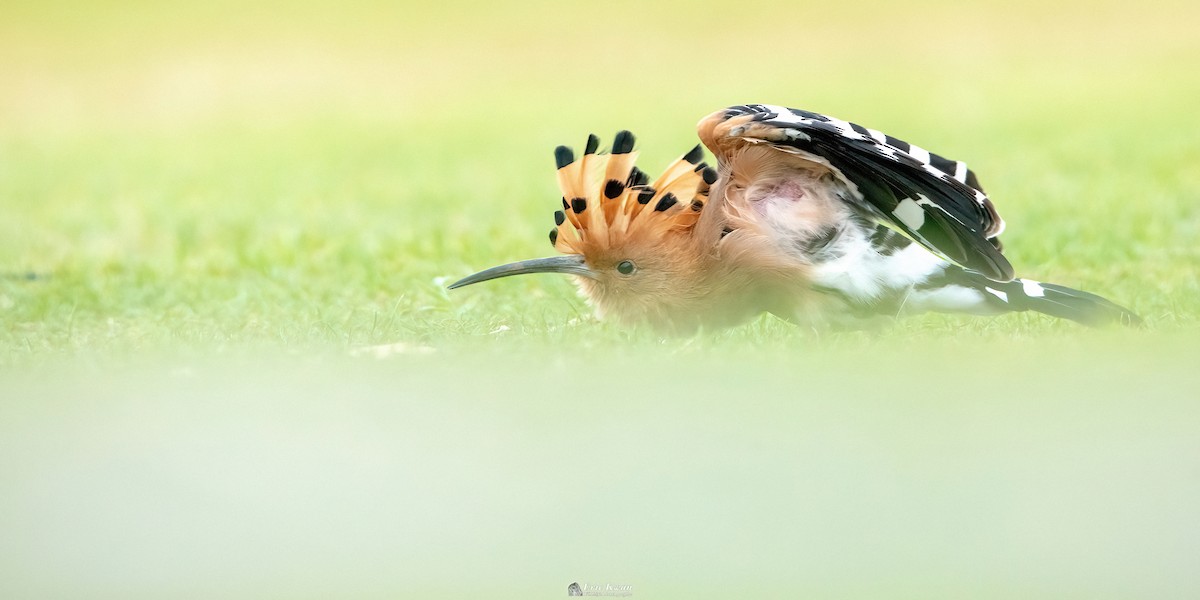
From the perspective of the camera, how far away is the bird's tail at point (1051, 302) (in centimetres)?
446

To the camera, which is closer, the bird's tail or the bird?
the bird

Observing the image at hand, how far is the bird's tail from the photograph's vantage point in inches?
176

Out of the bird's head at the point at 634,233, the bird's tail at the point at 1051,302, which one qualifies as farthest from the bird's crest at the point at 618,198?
the bird's tail at the point at 1051,302

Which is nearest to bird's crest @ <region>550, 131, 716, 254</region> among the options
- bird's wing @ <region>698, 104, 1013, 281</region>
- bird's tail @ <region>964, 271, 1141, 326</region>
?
bird's wing @ <region>698, 104, 1013, 281</region>

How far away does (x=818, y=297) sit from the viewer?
4254 millimetres

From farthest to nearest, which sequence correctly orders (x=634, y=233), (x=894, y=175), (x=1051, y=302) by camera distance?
(x=1051, y=302), (x=634, y=233), (x=894, y=175)

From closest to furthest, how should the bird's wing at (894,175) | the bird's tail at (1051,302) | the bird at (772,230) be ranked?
the bird's wing at (894,175) → the bird at (772,230) → the bird's tail at (1051,302)

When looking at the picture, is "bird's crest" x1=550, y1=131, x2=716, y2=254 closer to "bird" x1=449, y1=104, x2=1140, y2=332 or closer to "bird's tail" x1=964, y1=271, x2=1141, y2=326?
"bird" x1=449, y1=104, x2=1140, y2=332

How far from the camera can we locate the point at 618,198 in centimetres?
429

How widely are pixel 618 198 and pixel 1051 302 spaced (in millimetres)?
1400

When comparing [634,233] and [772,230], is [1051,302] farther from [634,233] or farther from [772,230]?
[634,233]

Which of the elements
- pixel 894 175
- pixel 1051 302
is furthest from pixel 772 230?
pixel 1051 302

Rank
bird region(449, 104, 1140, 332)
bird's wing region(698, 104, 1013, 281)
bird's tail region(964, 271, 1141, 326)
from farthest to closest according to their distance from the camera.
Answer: bird's tail region(964, 271, 1141, 326) → bird region(449, 104, 1140, 332) → bird's wing region(698, 104, 1013, 281)

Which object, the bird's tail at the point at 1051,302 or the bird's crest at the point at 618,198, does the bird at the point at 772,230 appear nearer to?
the bird's crest at the point at 618,198
